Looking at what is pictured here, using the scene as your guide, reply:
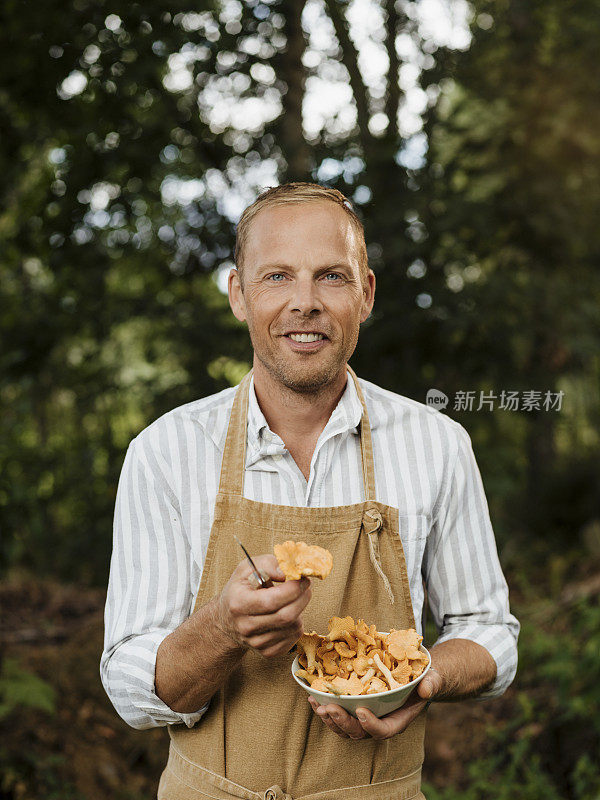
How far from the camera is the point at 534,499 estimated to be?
22.9 feet

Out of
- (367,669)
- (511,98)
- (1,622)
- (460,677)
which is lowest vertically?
(1,622)

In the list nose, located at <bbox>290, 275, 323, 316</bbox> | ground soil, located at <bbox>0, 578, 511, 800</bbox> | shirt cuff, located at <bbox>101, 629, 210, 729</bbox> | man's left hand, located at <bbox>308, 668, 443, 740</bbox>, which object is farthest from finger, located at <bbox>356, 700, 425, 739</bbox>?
ground soil, located at <bbox>0, 578, 511, 800</bbox>

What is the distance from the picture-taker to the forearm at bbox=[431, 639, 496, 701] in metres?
1.58

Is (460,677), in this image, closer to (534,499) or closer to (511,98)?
(511,98)

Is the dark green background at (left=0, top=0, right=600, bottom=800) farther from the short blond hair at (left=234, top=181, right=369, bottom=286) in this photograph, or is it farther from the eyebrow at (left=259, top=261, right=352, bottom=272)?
the eyebrow at (left=259, top=261, right=352, bottom=272)

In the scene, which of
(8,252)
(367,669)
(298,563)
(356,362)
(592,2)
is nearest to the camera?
(298,563)

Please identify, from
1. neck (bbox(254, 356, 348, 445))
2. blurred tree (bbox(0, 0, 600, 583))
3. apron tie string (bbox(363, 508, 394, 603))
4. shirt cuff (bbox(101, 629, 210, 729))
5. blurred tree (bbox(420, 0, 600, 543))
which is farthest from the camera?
blurred tree (bbox(420, 0, 600, 543))

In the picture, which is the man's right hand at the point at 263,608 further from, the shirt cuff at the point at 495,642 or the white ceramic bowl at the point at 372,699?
the shirt cuff at the point at 495,642

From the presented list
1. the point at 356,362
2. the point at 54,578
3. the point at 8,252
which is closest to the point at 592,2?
the point at 356,362

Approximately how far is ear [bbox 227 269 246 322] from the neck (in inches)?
4.7

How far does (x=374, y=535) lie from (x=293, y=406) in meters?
0.34

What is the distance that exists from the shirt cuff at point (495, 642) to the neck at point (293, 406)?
0.55m

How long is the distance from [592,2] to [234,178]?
254 cm

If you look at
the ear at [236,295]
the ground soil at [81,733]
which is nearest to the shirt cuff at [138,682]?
the ear at [236,295]
